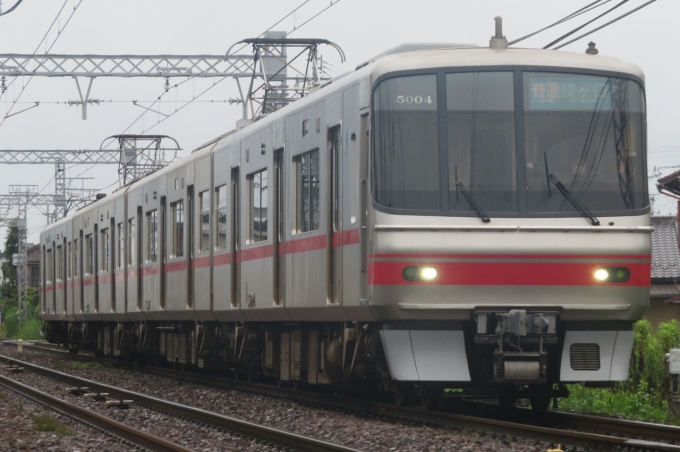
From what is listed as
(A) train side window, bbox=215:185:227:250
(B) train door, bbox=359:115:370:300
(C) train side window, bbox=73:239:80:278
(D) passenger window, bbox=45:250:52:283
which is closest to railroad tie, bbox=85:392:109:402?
(A) train side window, bbox=215:185:227:250

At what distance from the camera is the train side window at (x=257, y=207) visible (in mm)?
13742

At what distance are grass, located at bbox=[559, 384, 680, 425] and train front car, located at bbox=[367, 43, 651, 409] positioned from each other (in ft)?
4.91

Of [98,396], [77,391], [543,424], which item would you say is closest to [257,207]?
[98,396]

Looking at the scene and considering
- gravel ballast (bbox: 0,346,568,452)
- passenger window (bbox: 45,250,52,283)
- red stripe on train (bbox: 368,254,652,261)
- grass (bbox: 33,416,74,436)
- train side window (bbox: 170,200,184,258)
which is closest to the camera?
gravel ballast (bbox: 0,346,568,452)

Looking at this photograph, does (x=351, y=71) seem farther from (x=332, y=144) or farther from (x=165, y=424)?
(x=165, y=424)

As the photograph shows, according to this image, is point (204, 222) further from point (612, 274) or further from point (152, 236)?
point (612, 274)

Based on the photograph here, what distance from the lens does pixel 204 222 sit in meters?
16.9

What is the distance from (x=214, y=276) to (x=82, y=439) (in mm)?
5248

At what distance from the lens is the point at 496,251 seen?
9.89 m

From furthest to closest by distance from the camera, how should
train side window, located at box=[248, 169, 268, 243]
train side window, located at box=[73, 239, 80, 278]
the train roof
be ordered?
train side window, located at box=[73, 239, 80, 278], train side window, located at box=[248, 169, 268, 243], the train roof

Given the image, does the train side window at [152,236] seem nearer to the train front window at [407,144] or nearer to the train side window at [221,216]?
the train side window at [221,216]

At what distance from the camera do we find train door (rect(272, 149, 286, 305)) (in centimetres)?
1307

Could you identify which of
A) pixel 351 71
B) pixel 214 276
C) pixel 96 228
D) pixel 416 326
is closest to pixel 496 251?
pixel 416 326

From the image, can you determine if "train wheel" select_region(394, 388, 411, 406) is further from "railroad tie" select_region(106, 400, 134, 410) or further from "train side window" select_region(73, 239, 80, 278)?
"train side window" select_region(73, 239, 80, 278)
